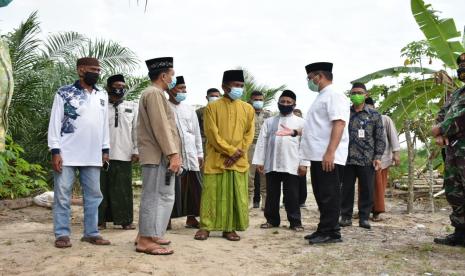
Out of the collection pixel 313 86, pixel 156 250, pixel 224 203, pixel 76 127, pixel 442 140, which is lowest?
pixel 156 250

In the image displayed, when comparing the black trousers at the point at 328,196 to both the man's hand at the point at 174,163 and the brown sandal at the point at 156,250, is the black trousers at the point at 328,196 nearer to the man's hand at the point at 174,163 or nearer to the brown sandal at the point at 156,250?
the man's hand at the point at 174,163

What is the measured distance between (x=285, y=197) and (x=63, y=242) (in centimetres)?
279

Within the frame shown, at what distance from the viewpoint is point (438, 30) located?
8.15m

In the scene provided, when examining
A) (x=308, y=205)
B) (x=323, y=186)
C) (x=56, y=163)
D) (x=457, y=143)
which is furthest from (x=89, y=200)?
(x=308, y=205)

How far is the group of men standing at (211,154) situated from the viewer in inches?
175

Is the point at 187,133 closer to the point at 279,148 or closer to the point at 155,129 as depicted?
the point at 279,148

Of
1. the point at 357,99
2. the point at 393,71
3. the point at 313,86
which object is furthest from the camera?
the point at 393,71

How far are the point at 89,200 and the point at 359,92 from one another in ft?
12.0

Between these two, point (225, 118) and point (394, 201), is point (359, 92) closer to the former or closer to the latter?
point (225, 118)

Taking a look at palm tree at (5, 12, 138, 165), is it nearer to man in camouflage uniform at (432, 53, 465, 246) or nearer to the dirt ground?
the dirt ground

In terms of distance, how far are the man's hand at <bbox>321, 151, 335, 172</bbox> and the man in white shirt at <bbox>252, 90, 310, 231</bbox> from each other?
A: 116 cm

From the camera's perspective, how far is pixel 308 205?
30.8 ft

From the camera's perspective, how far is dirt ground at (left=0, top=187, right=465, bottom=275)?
155 inches

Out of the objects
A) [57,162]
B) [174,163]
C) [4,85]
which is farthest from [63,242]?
[4,85]
